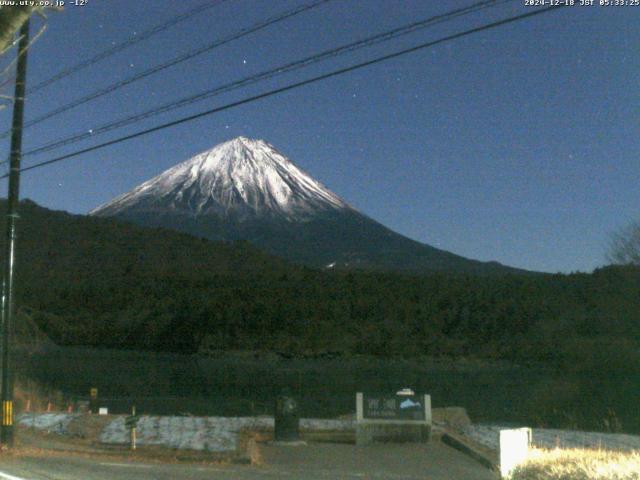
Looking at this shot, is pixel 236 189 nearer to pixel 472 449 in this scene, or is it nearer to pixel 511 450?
pixel 472 449

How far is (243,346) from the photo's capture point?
223 feet

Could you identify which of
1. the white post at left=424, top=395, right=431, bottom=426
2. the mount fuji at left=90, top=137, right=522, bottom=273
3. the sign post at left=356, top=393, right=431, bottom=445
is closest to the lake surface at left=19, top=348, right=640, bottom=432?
the sign post at left=356, top=393, right=431, bottom=445

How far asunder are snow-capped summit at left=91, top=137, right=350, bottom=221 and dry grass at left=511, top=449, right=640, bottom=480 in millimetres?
133343

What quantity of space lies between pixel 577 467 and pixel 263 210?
14871 centimetres

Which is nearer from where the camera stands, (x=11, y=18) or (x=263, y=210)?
(x=11, y=18)

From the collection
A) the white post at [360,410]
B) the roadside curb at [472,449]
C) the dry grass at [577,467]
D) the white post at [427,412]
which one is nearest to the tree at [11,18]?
the dry grass at [577,467]

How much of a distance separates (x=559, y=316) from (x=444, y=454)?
4286 cm

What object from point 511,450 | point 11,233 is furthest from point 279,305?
point 511,450

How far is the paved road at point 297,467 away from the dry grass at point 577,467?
3729 mm

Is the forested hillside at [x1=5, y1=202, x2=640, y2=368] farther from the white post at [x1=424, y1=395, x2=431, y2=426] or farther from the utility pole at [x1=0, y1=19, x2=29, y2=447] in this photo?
the utility pole at [x1=0, y1=19, x2=29, y2=447]

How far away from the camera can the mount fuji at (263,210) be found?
5364 inches

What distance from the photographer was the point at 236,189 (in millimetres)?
156875

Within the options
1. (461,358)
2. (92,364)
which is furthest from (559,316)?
(92,364)

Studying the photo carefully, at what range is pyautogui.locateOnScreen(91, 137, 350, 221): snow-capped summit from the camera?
14638cm
